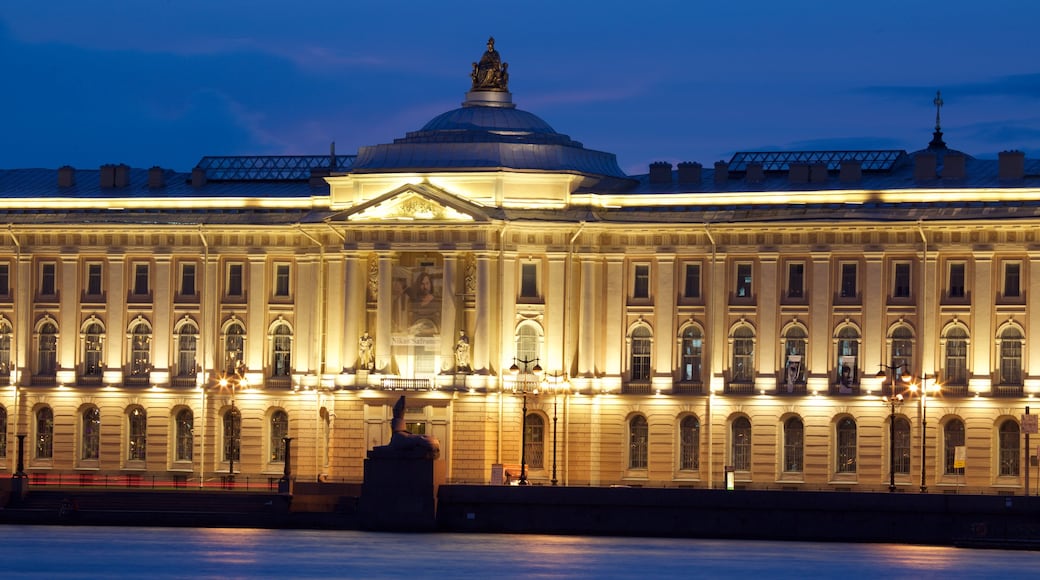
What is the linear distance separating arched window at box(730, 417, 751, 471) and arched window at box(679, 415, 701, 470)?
136 centimetres

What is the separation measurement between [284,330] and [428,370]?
699cm

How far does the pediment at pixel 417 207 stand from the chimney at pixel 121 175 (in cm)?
1335

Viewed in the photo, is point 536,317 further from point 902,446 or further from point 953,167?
point 953,167

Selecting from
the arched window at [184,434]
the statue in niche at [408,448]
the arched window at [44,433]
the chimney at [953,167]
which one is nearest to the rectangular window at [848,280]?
the chimney at [953,167]

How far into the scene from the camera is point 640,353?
13000cm

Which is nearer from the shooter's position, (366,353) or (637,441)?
(637,441)

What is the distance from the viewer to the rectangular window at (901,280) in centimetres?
12619

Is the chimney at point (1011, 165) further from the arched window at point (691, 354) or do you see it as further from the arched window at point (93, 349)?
the arched window at point (93, 349)

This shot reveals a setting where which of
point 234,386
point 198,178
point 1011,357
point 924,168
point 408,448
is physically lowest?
point 408,448

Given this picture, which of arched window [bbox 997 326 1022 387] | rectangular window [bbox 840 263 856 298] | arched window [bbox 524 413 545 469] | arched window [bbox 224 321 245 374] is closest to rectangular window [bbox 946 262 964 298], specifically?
arched window [bbox 997 326 1022 387]

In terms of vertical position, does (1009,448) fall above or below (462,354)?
below

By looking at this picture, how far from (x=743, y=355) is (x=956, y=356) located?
8656mm

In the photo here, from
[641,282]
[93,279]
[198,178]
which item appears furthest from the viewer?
[198,178]

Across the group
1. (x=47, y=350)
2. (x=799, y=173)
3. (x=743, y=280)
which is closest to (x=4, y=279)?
(x=47, y=350)
